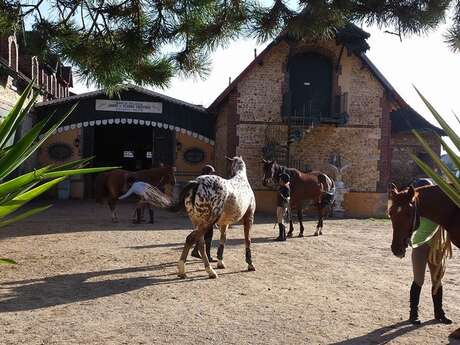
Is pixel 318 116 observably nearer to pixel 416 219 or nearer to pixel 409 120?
pixel 409 120

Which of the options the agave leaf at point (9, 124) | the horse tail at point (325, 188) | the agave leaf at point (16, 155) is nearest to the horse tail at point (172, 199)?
the agave leaf at point (9, 124)

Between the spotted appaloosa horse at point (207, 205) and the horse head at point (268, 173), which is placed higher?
the horse head at point (268, 173)

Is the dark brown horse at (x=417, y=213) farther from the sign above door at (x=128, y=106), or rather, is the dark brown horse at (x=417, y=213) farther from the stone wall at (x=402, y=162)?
the stone wall at (x=402, y=162)

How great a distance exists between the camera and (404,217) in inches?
180

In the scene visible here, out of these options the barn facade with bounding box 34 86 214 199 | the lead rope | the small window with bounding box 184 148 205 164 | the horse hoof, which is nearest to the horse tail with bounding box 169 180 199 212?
the horse hoof

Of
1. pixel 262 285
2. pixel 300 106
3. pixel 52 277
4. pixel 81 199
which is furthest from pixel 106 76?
pixel 81 199

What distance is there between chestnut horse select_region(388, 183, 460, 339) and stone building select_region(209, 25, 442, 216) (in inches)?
480

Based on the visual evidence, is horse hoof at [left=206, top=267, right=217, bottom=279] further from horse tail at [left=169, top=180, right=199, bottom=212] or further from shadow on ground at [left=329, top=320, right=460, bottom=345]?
shadow on ground at [left=329, top=320, right=460, bottom=345]

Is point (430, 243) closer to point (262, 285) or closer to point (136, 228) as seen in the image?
point (262, 285)

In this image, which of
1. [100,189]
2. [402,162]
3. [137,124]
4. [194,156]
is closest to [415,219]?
[100,189]

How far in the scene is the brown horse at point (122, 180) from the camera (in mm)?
12273

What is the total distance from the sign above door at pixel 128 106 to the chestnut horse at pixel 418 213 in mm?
15884

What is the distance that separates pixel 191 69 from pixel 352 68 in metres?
12.4

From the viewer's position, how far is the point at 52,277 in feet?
21.5
